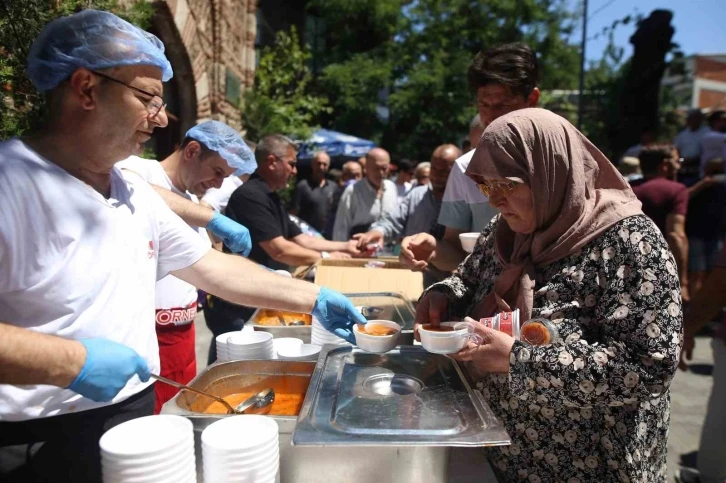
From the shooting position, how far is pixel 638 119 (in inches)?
541

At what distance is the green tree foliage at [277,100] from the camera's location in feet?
25.1

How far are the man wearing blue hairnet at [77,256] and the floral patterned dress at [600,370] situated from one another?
1047mm

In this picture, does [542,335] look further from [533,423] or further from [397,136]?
[397,136]

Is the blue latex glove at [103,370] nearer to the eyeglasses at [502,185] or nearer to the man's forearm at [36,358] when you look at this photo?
the man's forearm at [36,358]

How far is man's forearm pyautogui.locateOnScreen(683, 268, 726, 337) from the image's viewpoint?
247cm

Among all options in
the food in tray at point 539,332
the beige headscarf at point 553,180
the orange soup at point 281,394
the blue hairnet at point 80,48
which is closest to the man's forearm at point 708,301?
the beige headscarf at point 553,180

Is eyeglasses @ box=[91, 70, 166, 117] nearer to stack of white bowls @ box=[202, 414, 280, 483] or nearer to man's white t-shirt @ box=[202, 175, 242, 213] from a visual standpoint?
stack of white bowls @ box=[202, 414, 280, 483]

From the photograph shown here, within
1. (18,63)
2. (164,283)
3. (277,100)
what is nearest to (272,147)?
(164,283)

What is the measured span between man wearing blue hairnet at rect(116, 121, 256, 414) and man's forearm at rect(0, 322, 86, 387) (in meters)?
1.26

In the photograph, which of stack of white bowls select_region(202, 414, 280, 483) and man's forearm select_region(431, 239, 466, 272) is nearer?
stack of white bowls select_region(202, 414, 280, 483)

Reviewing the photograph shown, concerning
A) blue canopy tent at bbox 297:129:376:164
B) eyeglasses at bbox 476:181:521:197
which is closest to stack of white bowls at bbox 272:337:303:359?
eyeglasses at bbox 476:181:521:197

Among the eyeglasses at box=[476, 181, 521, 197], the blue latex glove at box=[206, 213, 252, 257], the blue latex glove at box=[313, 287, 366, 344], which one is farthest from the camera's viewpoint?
the blue latex glove at box=[206, 213, 252, 257]

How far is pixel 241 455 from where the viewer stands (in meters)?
0.97

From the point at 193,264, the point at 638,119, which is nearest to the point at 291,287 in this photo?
the point at 193,264
